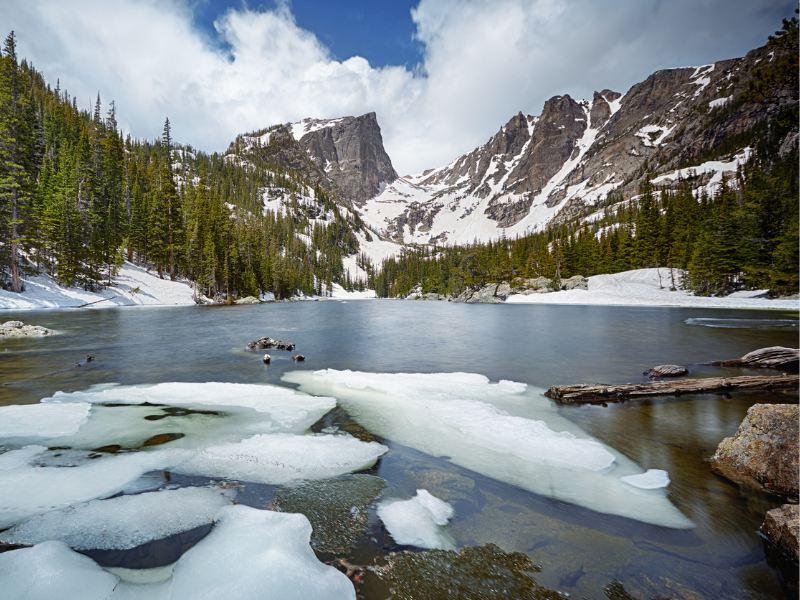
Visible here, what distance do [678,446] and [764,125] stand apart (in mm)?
199459

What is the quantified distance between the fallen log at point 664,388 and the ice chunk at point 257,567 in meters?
7.20

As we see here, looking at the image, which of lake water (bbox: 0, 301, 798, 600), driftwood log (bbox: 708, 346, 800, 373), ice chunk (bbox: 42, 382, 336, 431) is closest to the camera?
lake water (bbox: 0, 301, 798, 600)

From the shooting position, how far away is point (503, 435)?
20.2 feet

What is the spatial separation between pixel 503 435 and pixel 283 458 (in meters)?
3.88

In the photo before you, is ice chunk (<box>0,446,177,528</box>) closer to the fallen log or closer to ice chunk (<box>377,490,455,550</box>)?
ice chunk (<box>377,490,455,550</box>)

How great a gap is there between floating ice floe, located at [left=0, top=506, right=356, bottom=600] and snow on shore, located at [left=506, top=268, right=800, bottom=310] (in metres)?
47.4

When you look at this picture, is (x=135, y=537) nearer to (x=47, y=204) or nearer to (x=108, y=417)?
(x=108, y=417)

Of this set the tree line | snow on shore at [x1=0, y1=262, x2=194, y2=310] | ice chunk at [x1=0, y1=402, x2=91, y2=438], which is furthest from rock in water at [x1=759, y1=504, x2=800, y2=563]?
snow on shore at [x1=0, y1=262, x2=194, y2=310]

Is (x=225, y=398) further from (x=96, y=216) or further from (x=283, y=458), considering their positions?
(x=96, y=216)

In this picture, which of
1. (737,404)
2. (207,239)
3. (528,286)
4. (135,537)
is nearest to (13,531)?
(135,537)

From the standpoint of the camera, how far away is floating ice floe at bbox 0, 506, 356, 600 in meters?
2.59

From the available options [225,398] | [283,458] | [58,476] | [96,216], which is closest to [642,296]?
[225,398]

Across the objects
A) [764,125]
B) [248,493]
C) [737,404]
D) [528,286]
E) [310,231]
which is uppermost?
[764,125]

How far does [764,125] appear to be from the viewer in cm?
13038
